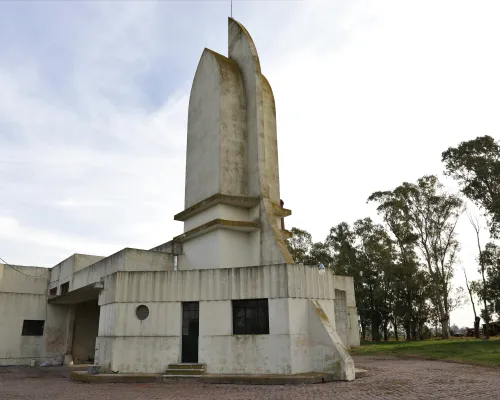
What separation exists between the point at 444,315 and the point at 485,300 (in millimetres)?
5571

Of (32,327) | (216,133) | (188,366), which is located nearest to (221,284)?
(188,366)

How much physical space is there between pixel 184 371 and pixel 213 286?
299 cm

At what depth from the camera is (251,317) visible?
14383 mm

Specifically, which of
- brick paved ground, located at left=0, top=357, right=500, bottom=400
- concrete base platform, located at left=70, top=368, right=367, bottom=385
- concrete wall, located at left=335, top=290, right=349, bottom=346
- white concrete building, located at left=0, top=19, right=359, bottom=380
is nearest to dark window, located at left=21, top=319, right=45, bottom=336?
white concrete building, located at left=0, top=19, right=359, bottom=380

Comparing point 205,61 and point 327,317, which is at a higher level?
point 205,61

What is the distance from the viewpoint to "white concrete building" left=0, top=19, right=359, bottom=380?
14.0 metres

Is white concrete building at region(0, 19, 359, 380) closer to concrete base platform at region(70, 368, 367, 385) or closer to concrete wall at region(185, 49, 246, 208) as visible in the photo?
concrete wall at region(185, 49, 246, 208)

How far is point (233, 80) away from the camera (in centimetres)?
2114

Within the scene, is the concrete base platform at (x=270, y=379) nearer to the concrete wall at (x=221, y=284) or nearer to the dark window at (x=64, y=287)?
the concrete wall at (x=221, y=284)

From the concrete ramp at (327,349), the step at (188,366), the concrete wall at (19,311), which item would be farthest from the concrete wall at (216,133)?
Result: the concrete wall at (19,311)

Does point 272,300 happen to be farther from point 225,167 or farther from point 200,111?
point 200,111

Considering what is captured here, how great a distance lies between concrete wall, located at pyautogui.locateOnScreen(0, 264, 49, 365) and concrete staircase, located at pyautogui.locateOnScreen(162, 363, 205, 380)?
1680cm

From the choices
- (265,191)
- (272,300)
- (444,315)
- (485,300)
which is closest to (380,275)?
(444,315)

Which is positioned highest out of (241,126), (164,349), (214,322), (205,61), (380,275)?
Result: (205,61)
